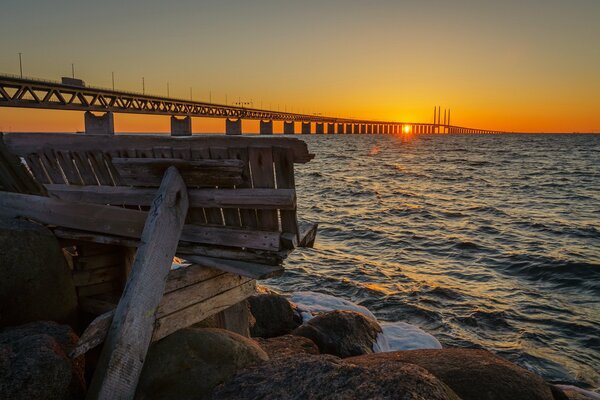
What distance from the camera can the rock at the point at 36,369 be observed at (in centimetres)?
336

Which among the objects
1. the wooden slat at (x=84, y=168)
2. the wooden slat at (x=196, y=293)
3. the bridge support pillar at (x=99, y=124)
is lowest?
the wooden slat at (x=196, y=293)

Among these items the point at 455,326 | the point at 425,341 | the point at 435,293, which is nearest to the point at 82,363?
the point at 425,341

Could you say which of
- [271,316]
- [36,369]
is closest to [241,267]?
[36,369]

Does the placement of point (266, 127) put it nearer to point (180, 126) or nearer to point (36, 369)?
point (180, 126)

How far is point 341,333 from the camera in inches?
318

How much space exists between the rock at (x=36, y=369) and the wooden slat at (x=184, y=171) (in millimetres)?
1723

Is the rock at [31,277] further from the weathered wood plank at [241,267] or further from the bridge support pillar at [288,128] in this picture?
the bridge support pillar at [288,128]

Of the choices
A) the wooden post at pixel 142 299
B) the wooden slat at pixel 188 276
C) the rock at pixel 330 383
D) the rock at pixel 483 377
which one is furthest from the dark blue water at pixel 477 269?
the wooden post at pixel 142 299

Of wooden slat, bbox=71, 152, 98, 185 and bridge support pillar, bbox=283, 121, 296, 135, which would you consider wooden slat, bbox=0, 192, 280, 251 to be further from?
bridge support pillar, bbox=283, 121, 296, 135

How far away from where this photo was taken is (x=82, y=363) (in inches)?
169

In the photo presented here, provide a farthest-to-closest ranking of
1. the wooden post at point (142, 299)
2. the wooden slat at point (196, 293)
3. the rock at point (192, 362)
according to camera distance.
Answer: the wooden slat at point (196, 293)
the rock at point (192, 362)
the wooden post at point (142, 299)

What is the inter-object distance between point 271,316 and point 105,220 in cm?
458

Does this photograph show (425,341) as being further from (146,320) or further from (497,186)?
(497,186)

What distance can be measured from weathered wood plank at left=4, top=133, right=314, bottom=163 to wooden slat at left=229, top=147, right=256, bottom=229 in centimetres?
7
